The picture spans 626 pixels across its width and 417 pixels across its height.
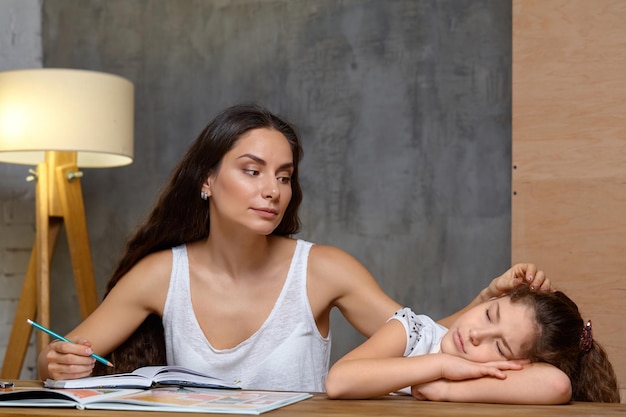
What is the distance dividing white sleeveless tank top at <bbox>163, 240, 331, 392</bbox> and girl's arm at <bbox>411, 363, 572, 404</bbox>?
72 centimetres

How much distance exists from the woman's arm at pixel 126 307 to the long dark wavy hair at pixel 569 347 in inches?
38.1

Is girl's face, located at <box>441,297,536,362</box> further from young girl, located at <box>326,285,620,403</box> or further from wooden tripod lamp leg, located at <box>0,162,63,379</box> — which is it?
wooden tripod lamp leg, located at <box>0,162,63,379</box>

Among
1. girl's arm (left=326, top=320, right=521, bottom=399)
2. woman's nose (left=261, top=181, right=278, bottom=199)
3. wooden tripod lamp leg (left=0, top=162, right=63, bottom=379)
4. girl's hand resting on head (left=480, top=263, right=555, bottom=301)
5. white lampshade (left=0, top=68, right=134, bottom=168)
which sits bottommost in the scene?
wooden tripod lamp leg (left=0, top=162, right=63, bottom=379)

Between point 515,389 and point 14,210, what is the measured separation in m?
3.28

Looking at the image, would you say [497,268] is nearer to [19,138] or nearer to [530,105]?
[530,105]

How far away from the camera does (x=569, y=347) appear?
164cm

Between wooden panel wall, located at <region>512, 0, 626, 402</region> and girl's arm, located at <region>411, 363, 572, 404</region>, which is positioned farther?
wooden panel wall, located at <region>512, 0, 626, 402</region>

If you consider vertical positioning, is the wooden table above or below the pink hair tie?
below

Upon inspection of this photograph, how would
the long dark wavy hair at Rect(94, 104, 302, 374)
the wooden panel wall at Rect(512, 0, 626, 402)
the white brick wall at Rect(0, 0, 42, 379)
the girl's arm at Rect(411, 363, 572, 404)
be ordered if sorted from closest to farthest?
the girl's arm at Rect(411, 363, 572, 404), the long dark wavy hair at Rect(94, 104, 302, 374), the wooden panel wall at Rect(512, 0, 626, 402), the white brick wall at Rect(0, 0, 42, 379)

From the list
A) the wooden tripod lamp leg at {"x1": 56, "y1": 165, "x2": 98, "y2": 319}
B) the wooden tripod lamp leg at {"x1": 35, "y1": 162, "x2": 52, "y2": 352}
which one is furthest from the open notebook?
the wooden tripod lamp leg at {"x1": 56, "y1": 165, "x2": 98, "y2": 319}

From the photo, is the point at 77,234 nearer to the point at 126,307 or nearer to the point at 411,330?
the point at 126,307

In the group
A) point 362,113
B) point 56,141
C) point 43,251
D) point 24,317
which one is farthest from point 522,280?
point 24,317

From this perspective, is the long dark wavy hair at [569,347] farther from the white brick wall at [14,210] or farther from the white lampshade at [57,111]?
the white brick wall at [14,210]

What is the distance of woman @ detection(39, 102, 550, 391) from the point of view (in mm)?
2199
